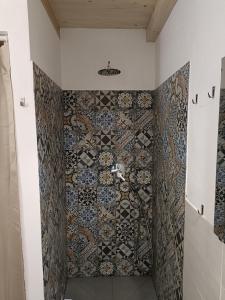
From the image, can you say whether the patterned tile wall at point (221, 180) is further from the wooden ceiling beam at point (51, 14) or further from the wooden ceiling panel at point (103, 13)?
the wooden ceiling beam at point (51, 14)

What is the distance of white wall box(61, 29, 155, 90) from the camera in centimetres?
219

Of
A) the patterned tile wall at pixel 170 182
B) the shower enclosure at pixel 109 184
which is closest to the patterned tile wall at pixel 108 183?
the shower enclosure at pixel 109 184

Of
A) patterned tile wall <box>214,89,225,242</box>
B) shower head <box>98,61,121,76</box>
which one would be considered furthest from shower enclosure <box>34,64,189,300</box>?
patterned tile wall <box>214,89,225,242</box>

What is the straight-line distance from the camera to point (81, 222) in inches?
92.4

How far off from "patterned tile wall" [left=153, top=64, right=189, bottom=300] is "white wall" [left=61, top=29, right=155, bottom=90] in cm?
29

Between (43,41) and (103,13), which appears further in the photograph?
(103,13)

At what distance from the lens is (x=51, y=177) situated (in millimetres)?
1699

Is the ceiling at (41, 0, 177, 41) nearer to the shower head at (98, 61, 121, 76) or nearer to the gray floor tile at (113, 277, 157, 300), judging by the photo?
the shower head at (98, 61, 121, 76)

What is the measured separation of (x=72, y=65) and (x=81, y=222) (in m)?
1.39

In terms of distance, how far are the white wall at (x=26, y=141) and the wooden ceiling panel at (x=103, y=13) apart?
54 centimetres

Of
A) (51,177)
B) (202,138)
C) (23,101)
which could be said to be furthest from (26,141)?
(202,138)

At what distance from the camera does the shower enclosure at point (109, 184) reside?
2057mm

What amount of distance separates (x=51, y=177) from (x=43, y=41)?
2.79 feet

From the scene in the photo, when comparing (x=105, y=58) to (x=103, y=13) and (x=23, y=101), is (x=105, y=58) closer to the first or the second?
(x=103, y=13)
